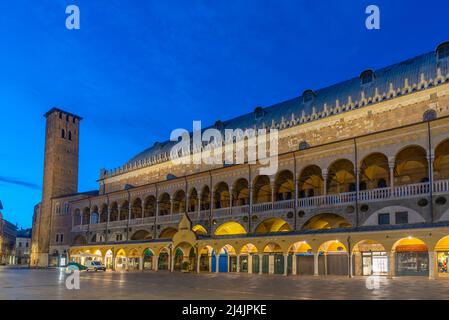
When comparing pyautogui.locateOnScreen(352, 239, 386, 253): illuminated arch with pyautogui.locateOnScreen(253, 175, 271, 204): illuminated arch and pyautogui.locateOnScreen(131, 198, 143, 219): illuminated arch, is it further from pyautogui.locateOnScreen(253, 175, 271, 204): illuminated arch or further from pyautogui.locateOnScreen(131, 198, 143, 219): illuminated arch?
pyautogui.locateOnScreen(131, 198, 143, 219): illuminated arch

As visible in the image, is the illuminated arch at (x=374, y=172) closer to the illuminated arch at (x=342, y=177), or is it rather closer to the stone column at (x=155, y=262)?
the illuminated arch at (x=342, y=177)

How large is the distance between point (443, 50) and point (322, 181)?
14837mm

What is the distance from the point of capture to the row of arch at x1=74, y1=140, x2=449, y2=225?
3781cm

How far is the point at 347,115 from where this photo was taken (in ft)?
146

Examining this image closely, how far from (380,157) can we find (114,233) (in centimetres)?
3631

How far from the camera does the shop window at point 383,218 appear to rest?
34.9 m

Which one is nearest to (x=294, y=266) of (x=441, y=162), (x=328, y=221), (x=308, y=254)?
(x=308, y=254)

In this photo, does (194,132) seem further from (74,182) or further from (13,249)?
(13,249)

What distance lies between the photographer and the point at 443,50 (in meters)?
40.8

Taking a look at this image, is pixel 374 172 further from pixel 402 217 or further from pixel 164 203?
pixel 164 203

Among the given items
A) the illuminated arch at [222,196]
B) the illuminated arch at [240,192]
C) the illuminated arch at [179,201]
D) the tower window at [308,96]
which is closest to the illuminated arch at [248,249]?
the illuminated arch at [240,192]

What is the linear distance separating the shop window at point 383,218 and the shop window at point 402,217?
772 millimetres

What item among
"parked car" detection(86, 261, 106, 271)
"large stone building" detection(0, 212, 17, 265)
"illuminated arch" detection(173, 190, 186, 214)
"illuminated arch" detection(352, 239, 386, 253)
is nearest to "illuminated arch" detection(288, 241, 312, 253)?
"illuminated arch" detection(352, 239, 386, 253)

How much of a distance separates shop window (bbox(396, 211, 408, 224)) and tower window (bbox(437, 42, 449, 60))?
49.2 feet
